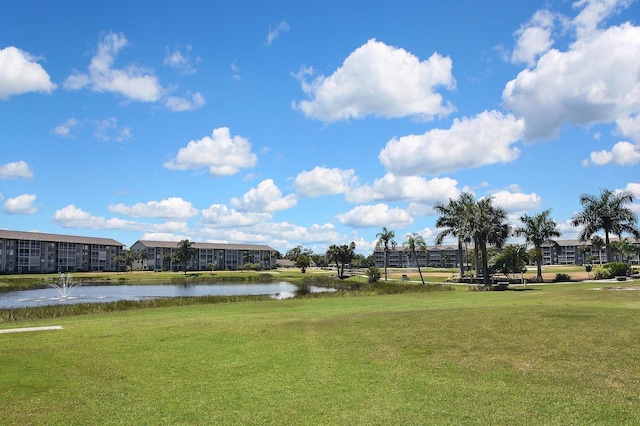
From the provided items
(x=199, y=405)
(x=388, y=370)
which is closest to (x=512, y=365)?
(x=388, y=370)

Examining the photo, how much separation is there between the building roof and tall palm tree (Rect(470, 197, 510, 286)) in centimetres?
14108

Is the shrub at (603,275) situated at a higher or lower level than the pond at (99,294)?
higher

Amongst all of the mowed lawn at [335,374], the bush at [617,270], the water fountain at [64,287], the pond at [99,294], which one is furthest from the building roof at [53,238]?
the bush at [617,270]

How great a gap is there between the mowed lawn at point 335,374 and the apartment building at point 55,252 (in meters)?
152

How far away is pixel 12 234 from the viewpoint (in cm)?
15350

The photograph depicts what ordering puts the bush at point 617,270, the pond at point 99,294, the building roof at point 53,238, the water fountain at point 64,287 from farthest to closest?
the building roof at point 53,238 → the water fountain at point 64,287 → the bush at point 617,270 → the pond at point 99,294

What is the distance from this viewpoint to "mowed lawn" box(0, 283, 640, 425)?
998 centimetres

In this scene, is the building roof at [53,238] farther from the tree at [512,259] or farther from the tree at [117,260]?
the tree at [512,259]

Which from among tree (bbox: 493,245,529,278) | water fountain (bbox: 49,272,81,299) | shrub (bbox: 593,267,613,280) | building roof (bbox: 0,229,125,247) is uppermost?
building roof (bbox: 0,229,125,247)

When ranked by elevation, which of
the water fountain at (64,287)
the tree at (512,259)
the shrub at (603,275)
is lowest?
the water fountain at (64,287)

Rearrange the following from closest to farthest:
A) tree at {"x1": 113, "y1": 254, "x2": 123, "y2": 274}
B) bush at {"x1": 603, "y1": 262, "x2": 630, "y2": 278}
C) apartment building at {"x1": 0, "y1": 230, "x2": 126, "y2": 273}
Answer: bush at {"x1": 603, "y1": 262, "x2": 630, "y2": 278} → apartment building at {"x1": 0, "y1": 230, "x2": 126, "y2": 273} → tree at {"x1": 113, "y1": 254, "x2": 123, "y2": 274}

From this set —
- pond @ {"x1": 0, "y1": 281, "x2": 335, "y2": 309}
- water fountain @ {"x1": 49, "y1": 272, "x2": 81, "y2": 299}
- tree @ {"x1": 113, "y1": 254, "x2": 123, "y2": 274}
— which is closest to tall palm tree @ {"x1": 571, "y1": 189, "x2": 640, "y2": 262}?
pond @ {"x1": 0, "y1": 281, "x2": 335, "y2": 309}

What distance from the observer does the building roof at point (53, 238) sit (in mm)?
151600

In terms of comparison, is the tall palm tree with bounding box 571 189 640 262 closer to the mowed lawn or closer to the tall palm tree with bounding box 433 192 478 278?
the tall palm tree with bounding box 433 192 478 278
